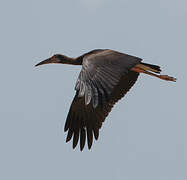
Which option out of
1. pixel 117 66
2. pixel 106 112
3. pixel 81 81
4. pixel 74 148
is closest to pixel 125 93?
pixel 106 112

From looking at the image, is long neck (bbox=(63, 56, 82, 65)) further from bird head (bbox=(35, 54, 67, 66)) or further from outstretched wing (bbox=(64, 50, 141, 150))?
outstretched wing (bbox=(64, 50, 141, 150))

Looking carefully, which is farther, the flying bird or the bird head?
the bird head

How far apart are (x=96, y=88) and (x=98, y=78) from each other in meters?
0.35

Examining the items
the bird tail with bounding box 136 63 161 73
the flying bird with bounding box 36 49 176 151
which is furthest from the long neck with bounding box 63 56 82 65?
the bird tail with bounding box 136 63 161 73

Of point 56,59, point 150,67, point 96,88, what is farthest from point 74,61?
point 96,88

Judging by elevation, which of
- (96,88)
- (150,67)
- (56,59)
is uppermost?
(56,59)

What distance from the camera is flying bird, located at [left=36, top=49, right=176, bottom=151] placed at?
10734 millimetres

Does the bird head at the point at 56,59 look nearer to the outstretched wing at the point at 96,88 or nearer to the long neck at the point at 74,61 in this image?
the long neck at the point at 74,61

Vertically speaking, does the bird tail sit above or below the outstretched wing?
above

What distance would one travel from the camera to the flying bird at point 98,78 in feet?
35.2

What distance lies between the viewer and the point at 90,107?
1403 cm

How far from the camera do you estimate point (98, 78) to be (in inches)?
412

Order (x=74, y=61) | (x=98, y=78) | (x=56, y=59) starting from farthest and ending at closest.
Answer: (x=56, y=59) → (x=74, y=61) → (x=98, y=78)

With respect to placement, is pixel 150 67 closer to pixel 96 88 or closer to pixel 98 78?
pixel 98 78
